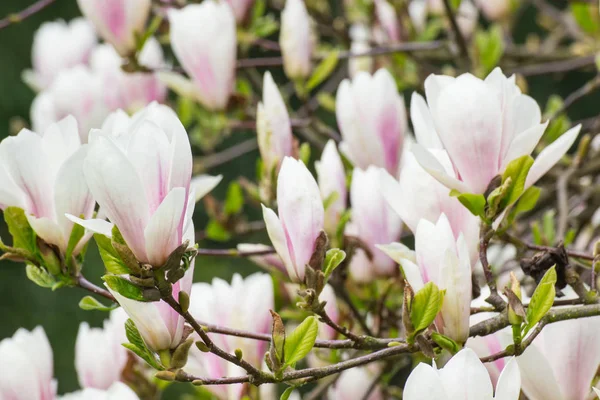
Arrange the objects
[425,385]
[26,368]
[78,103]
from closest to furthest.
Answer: [425,385]
[26,368]
[78,103]

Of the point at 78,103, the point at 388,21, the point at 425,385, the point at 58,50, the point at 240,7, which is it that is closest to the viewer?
the point at 425,385

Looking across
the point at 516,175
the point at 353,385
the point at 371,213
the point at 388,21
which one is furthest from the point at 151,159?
the point at 388,21

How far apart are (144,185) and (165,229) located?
0.03 metres

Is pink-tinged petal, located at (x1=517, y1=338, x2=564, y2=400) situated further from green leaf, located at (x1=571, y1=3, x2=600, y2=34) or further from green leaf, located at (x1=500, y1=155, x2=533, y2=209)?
green leaf, located at (x1=571, y1=3, x2=600, y2=34)

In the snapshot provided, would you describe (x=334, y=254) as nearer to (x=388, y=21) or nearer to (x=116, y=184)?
(x=116, y=184)

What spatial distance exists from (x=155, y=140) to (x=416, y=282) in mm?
182

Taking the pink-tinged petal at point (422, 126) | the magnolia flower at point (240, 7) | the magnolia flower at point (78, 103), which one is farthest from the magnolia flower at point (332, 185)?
the magnolia flower at point (78, 103)

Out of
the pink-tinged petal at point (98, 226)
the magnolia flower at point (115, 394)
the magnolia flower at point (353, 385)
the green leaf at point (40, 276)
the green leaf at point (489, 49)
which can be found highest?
the green leaf at point (489, 49)

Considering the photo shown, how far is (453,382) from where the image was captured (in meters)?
0.45

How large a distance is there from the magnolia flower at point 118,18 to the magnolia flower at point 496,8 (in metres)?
0.77

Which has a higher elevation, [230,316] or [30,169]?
[30,169]

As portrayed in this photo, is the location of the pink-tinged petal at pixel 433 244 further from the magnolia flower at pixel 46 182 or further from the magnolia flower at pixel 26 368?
the magnolia flower at pixel 26 368

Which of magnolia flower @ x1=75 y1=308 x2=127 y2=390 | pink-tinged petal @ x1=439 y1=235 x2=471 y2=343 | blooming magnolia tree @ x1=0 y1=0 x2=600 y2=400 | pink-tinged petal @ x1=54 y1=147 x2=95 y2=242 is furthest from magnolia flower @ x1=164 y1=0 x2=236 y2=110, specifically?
pink-tinged petal @ x1=439 y1=235 x2=471 y2=343

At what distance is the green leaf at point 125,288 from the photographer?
491 millimetres
